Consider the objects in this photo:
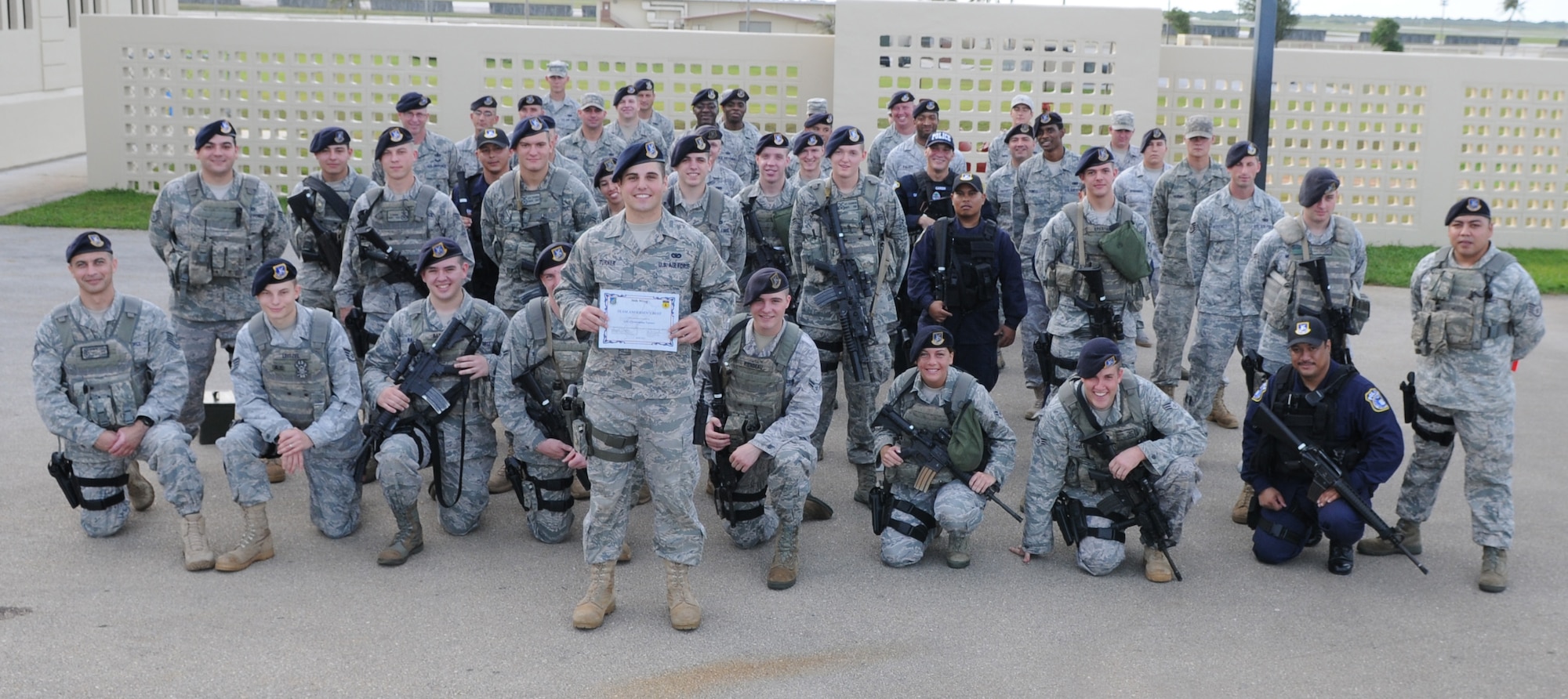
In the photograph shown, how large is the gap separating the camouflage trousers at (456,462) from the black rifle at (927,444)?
2.02m

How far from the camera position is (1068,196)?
9.73 meters

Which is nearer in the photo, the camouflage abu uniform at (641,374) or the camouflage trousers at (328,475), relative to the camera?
the camouflage abu uniform at (641,374)

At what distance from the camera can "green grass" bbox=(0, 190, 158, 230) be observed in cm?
1492

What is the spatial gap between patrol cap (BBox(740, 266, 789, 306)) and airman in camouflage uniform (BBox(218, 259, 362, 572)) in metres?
2.01

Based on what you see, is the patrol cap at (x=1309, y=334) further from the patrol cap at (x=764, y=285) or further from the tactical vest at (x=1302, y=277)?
the patrol cap at (x=764, y=285)

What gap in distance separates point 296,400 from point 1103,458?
3.88 metres

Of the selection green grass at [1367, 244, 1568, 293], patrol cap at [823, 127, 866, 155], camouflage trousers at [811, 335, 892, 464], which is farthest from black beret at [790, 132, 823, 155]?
green grass at [1367, 244, 1568, 293]

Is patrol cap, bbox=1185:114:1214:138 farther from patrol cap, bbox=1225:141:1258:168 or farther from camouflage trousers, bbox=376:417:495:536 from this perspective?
camouflage trousers, bbox=376:417:495:536

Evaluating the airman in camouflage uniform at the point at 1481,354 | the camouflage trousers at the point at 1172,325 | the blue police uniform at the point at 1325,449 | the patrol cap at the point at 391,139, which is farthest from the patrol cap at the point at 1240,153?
the patrol cap at the point at 391,139

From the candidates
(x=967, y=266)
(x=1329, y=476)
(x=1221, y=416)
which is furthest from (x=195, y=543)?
(x=1221, y=416)

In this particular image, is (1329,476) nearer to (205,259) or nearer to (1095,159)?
(1095,159)

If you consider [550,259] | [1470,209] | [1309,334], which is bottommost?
[1309,334]

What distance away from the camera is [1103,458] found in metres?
6.11

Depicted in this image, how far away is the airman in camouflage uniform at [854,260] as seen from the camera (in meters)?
7.41
